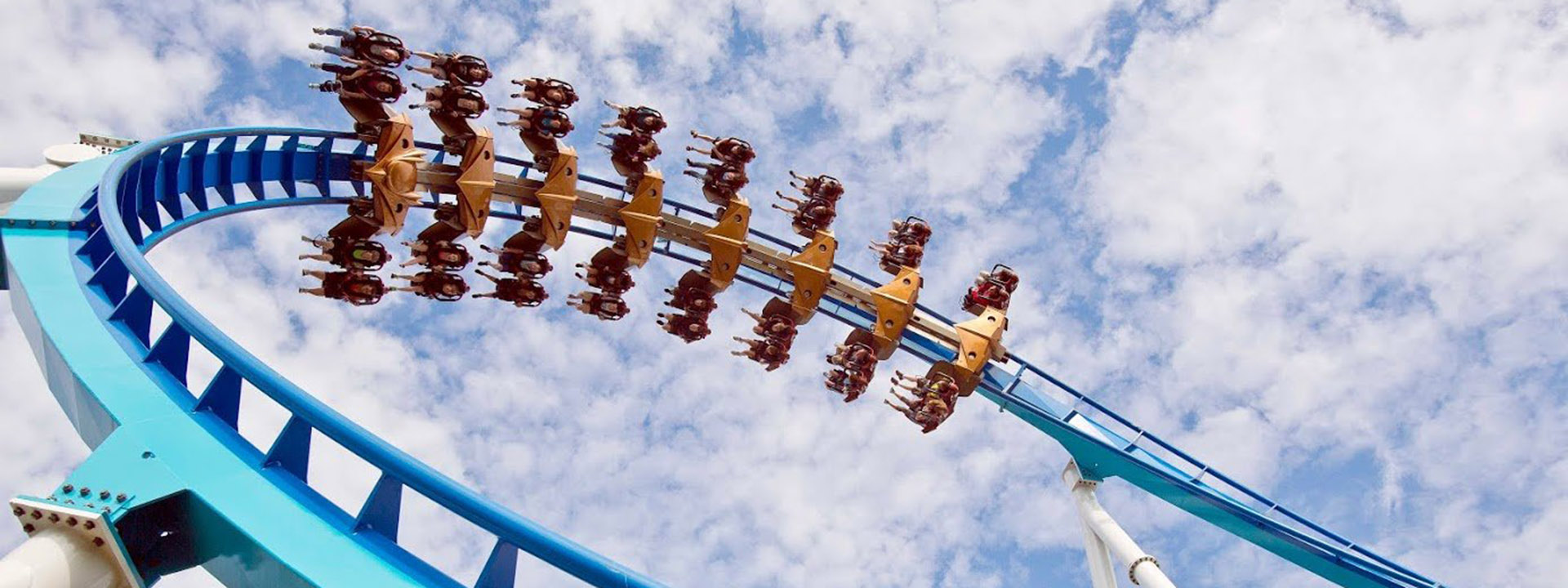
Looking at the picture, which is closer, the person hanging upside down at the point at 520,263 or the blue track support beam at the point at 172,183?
the blue track support beam at the point at 172,183

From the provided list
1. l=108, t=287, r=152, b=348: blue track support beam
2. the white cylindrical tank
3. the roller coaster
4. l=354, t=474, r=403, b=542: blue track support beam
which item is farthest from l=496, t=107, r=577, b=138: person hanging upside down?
l=354, t=474, r=403, b=542: blue track support beam

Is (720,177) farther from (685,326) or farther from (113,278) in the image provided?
(113,278)

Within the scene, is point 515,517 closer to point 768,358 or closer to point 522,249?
point 522,249

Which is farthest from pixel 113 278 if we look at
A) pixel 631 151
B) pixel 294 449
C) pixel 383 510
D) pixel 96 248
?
pixel 631 151

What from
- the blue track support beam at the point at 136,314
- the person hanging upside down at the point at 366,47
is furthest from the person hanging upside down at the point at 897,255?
the blue track support beam at the point at 136,314

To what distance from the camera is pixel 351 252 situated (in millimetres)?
9773

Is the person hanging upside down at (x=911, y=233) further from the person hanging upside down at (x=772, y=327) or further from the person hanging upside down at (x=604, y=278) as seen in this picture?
the person hanging upside down at (x=604, y=278)

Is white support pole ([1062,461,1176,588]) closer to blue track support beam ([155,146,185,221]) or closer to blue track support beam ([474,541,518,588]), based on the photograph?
blue track support beam ([474,541,518,588])

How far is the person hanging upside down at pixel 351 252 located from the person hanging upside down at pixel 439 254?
20.0 inches

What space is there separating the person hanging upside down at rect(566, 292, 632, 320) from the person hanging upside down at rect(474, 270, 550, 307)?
626mm

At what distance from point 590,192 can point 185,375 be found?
668cm

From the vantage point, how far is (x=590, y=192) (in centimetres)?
1188

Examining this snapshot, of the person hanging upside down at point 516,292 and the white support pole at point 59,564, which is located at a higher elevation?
the person hanging upside down at point 516,292

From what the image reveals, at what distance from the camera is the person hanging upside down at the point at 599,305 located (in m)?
11.9
